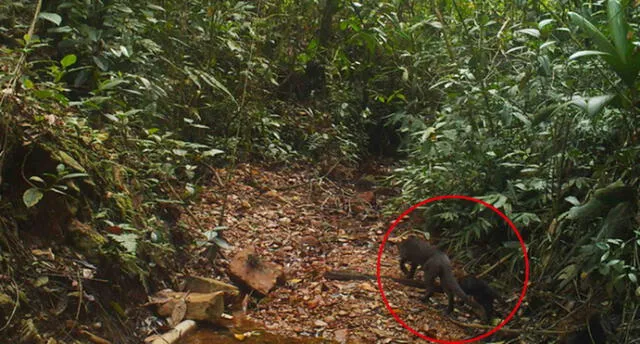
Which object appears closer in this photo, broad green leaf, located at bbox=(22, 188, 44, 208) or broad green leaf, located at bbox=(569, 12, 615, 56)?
broad green leaf, located at bbox=(22, 188, 44, 208)

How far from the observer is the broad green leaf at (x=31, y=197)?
268 cm

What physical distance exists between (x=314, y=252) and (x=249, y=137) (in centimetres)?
161

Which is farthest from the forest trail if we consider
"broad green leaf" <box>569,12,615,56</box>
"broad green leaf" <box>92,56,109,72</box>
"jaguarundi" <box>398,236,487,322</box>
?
"broad green leaf" <box>569,12,615,56</box>

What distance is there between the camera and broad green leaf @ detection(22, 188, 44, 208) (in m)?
2.68

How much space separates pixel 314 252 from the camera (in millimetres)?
4527

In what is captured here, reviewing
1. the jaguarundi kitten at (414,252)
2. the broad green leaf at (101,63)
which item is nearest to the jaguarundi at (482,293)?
the jaguarundi kitten at (414,252)

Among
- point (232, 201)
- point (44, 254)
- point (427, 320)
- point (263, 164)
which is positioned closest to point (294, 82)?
point (263, 164)

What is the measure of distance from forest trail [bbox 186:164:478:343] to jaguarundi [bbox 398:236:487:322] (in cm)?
12

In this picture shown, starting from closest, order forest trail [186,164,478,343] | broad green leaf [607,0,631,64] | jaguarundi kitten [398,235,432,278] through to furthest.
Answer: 1. broad green leaf [607,0,631,64]
2. forest trail [186,164,478,343]
3. jaguarundi kitten [398,235,432,278]

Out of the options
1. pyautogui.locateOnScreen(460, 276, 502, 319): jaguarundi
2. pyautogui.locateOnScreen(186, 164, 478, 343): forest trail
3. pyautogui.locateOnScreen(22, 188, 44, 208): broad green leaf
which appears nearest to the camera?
pyautogui.locateOnScreen(22, 188, 44, 208): broad green leaf

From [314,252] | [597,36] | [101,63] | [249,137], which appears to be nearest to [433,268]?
[314,252]

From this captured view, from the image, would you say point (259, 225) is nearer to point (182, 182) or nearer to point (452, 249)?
point (182, 182)

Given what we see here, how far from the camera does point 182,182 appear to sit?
4.26 meters

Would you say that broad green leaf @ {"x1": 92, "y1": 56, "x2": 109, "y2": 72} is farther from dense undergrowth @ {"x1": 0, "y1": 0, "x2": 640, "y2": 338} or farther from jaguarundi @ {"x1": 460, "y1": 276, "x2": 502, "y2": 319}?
jaguarundi @ {"x1": 460, "y1": 276, "x2": 502, "y2": 319}
